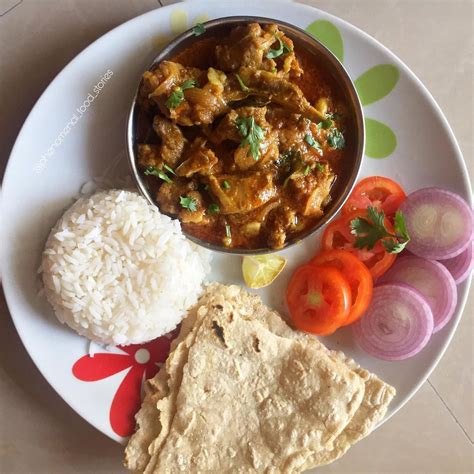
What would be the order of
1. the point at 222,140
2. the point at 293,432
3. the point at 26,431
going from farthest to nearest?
1. the point at 26,431
2. the point at 293,432
3. the point at 222,140

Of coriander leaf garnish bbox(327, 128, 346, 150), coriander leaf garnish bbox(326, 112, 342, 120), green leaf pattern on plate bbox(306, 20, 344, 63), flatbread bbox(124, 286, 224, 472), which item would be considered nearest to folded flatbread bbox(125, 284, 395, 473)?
flatbread bbox(124, 286, 224, 472)

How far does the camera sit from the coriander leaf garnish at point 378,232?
2.92 m

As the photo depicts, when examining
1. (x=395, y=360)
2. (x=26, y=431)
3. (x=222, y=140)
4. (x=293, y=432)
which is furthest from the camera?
(x=26, y=431)

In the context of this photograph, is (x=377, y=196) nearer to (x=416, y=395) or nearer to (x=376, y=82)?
(x=376, y=82)

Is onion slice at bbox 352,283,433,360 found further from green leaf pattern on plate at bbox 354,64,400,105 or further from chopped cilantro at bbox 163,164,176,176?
chopped cilantro at bbox 163,164,176,176

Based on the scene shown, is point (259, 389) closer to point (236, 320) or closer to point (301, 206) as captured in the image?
point (236, 320)

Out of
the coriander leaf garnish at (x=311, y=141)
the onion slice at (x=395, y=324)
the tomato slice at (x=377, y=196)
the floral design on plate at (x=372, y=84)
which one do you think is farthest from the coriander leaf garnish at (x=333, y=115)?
the onion slice at (x=395, y=324)

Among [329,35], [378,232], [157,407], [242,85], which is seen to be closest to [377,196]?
[378,232]

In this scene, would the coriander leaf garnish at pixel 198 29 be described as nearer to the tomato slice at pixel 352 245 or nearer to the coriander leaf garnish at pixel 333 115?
the coriander leaf garnish at pixel 333 115

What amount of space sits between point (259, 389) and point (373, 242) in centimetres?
104

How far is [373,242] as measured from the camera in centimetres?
297

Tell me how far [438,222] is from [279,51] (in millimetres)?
1276

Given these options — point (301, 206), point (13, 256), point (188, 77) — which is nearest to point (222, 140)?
point (188, 77)

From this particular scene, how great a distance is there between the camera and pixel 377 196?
314 centimetres
